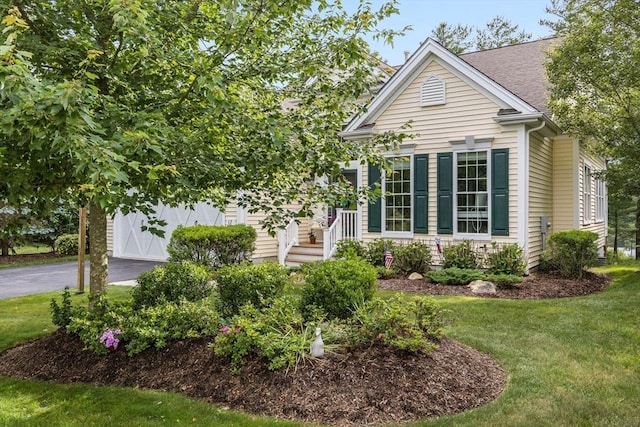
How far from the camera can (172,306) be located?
4.66m

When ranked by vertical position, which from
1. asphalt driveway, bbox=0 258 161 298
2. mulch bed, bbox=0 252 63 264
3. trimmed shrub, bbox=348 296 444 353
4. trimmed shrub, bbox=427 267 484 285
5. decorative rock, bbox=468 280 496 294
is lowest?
asphalt driveway, bbox=0 258 161 298

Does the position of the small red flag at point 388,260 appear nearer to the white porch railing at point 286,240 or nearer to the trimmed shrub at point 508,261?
the trimmed shrub at point 508,261

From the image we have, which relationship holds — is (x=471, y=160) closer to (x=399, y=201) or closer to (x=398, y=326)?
(x=399, y=201)

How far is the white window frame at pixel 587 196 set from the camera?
1266cm

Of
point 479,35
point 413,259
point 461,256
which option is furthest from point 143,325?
point 479,35

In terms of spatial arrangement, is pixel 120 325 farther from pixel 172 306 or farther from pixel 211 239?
pixel 211 239

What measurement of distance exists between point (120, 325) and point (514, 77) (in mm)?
11482

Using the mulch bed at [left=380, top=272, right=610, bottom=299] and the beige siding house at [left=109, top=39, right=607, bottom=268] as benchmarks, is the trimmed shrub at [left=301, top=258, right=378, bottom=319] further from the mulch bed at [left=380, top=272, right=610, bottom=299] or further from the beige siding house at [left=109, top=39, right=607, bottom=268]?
the beige siding house at [left=109, top=39, right=607, bottom=268]

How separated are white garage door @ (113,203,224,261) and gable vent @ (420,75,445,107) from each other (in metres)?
6.04

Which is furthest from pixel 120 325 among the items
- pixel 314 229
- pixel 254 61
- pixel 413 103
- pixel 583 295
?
pixel 314 229

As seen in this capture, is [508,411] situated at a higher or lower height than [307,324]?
lower

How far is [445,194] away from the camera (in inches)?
413

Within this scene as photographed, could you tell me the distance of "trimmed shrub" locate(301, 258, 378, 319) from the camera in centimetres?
484

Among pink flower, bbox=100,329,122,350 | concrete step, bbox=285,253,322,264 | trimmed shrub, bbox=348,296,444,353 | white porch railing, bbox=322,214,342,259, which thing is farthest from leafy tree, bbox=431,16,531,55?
pink flower, bbox=100,329,122,350
